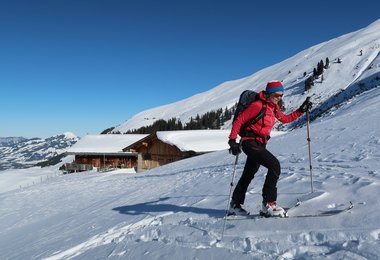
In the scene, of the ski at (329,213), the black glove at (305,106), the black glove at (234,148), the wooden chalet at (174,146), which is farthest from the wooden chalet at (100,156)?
the ski at (329,213)

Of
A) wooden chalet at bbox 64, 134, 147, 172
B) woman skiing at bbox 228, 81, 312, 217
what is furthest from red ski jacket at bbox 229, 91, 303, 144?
wooden chalet at bbox 64, 134, 147, 172

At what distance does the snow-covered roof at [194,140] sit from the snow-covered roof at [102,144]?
54.0ft

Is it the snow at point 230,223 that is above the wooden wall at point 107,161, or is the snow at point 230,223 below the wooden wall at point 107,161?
below

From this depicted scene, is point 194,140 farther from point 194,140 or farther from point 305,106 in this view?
point 305,106

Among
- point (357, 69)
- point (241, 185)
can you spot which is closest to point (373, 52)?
point (357, 69)

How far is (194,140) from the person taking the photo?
34.2m

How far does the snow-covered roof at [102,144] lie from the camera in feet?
171

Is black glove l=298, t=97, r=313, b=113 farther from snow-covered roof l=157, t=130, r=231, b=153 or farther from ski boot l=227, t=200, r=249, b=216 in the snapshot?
snow-covered roof l=157, t=130, r=231, b=153

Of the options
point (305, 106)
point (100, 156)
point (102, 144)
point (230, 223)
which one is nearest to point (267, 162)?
point (230, 223)

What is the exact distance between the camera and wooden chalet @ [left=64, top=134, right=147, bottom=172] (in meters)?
50.5

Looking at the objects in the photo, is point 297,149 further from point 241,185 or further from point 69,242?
point 69,242

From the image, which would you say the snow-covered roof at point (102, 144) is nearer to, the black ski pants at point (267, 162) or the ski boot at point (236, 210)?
the ski boot at point (236, 210)

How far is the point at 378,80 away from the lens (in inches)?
3113

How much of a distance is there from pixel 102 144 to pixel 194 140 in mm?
24333
